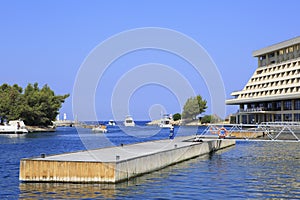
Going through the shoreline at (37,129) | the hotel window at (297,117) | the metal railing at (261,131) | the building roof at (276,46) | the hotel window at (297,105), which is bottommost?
the shoreline at (37,129)

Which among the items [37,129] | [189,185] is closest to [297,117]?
[37,129]

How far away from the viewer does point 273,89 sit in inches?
4970

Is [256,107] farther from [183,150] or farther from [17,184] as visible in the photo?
[17,184]

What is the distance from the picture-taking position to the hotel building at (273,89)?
116 metres

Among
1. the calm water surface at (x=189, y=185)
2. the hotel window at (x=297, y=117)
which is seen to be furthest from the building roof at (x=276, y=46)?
the calm water surface at (x=189, y=185)

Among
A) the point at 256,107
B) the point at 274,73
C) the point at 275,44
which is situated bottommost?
the point at 256,107

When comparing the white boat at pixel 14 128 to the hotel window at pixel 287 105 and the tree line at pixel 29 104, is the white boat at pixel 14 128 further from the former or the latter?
the hotel window at pixel 287 105

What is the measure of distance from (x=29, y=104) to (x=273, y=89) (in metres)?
70.0

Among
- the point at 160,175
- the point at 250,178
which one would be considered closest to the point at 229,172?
the point at 250,178

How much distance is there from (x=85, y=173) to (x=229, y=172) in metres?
Result: 11.9

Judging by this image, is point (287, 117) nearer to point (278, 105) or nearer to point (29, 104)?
point (278, 105)

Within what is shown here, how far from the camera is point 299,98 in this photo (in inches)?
4353

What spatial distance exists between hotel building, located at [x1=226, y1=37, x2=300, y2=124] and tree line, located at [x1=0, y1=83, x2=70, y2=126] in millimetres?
54824

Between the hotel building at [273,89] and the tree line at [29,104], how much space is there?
54824 millimetres
